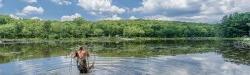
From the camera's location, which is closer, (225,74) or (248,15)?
(225,74)

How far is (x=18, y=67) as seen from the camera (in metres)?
40.5

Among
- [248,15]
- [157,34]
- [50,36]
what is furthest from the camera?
[157,34]

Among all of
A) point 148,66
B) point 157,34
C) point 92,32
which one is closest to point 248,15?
point 157,34

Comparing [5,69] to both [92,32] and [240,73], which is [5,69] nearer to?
[240,73]

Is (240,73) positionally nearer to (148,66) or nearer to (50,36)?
(148,66)

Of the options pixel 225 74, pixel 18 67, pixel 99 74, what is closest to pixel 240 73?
pixel 225 74

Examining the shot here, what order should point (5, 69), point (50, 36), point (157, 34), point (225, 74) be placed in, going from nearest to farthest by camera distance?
1. point (225, 74)
2. point (5, 69)
3. point (50, 36)
4. point (157, 34)

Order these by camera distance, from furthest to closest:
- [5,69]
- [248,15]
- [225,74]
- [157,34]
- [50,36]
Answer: [157,34] → [248,15] → [50,36] → [5,69] → [225,74]

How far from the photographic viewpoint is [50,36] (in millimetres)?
159750

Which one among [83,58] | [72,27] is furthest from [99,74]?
[72,27]

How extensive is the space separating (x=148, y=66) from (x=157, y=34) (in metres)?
157

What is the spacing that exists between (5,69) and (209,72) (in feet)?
57.5

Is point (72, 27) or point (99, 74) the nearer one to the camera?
point (99, 74)

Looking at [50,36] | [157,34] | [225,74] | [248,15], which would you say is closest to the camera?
[225,74]
